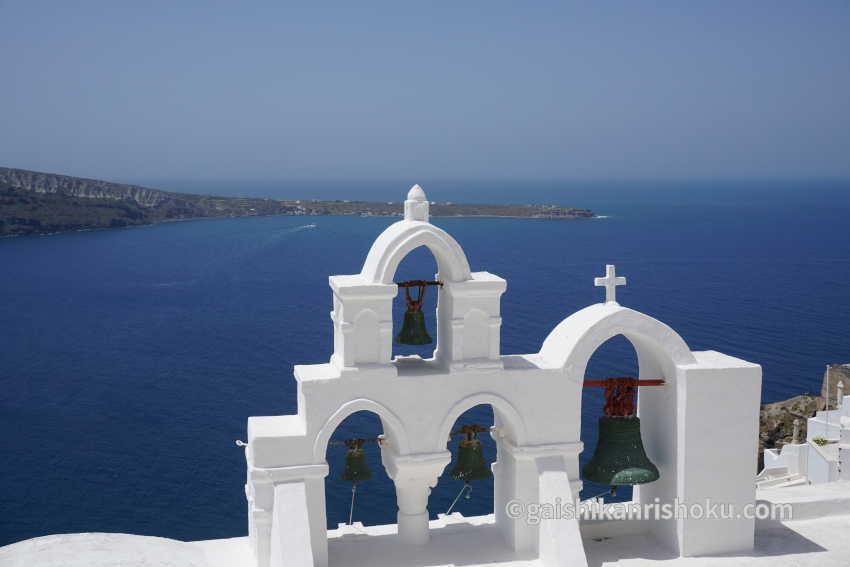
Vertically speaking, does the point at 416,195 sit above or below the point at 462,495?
above

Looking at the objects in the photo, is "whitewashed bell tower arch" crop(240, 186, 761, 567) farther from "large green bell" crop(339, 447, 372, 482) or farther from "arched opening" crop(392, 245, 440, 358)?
"arched opening" crop(392, 245, 440, 358)

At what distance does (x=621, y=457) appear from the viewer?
12.1 metres

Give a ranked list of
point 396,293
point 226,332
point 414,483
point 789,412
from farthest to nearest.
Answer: point 226,332 < point 789,412 < point 414,483 < point 396,293

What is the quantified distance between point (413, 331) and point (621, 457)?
3.40 m

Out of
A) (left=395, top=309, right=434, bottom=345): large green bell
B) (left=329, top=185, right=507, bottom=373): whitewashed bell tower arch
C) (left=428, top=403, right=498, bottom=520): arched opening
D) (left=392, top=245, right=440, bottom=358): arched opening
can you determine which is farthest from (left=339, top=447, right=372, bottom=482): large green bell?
(left=392, top=245, right=440, bottom=358): arched opening

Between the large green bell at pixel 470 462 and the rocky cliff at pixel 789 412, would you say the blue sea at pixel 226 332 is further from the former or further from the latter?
the large green bell at pixel 470 462

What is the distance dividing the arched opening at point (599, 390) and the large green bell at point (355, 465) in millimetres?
22023

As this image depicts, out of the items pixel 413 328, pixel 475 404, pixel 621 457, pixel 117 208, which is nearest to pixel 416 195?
pixel 413 328

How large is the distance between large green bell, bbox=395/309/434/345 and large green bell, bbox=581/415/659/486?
112 inches

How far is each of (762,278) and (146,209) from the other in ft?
316

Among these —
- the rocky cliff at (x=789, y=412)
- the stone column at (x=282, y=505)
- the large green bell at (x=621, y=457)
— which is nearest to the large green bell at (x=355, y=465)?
the stone column at (x=282, y=505)

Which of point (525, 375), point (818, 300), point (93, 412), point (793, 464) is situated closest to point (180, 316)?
point (93, 412)

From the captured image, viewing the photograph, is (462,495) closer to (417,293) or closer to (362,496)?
(362,496)

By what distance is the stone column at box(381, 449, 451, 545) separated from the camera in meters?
11.4
